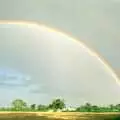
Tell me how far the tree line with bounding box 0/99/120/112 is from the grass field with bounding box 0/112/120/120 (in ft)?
0.09

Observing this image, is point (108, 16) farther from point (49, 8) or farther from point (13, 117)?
point (13, 117)

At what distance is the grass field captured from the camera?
2.04m

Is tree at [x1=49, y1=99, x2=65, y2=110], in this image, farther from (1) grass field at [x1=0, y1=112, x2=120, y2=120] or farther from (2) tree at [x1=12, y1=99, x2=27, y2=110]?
(2) tree at [x1=12, y1=99, x2=27, y2=110]

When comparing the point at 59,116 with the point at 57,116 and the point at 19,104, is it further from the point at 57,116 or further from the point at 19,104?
the point at 19,104

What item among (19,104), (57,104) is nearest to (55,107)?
(57,104)

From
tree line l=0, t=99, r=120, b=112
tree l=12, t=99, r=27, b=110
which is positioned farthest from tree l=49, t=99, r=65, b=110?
tree l=12, t=99, r=27, b=110

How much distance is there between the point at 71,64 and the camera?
2139 mm

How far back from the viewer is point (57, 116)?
2.09 metres

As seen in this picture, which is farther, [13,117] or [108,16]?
[108,16]

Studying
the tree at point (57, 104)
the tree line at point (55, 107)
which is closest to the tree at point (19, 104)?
the tree line at point (55, 107)

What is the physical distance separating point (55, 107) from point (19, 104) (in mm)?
243

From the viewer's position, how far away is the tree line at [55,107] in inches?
80.9

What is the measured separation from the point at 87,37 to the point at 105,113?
21.3 inches

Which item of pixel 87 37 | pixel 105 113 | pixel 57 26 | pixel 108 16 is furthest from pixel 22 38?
pixel 105 113
